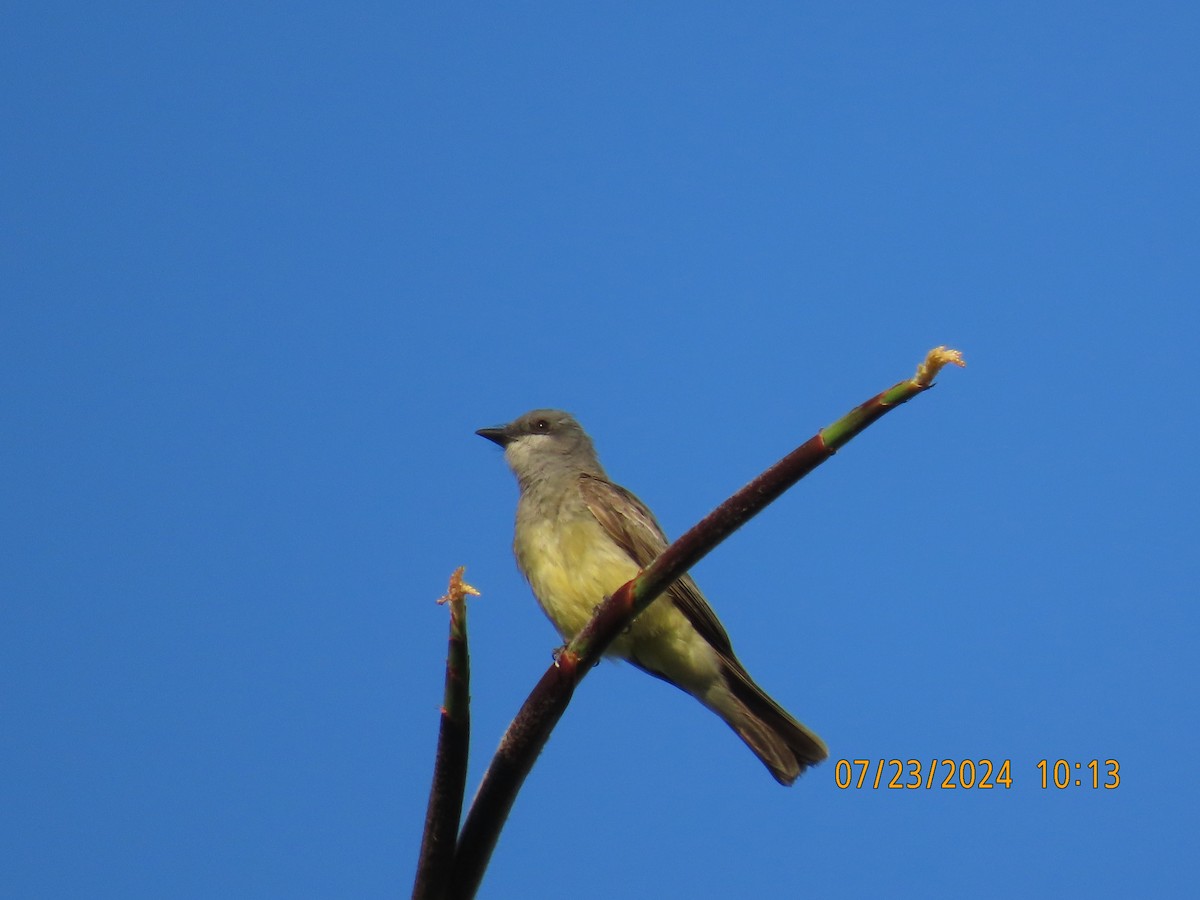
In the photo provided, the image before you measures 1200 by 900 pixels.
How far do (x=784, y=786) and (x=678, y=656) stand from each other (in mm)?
1235

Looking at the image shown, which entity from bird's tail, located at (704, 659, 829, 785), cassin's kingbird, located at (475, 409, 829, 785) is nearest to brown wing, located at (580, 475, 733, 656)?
cassin's kingbird, located at (475, 409, 829, 785)

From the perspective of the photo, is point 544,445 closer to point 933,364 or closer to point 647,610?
point 647,610

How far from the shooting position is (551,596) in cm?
836

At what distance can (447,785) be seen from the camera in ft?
9.96

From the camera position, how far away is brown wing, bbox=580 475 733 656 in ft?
26.1

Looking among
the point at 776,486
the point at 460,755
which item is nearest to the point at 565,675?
the point at 460,755

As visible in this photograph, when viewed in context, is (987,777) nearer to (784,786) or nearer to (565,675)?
(784,786)

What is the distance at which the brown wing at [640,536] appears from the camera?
313 inches

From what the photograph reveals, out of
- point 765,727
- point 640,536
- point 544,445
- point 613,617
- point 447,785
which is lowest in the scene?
point 447,785

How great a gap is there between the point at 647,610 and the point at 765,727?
1080mm

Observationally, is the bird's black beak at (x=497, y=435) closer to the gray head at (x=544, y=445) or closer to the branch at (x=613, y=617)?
the gray head at (x=544, y=445)

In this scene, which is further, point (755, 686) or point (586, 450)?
point (586, 450)

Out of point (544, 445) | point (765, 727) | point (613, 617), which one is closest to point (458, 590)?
point (613, 617)

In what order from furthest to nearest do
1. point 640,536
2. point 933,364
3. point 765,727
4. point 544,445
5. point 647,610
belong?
point 544,445 → point 640,536 → point 647,610 → point 765,727 → point 933,364
